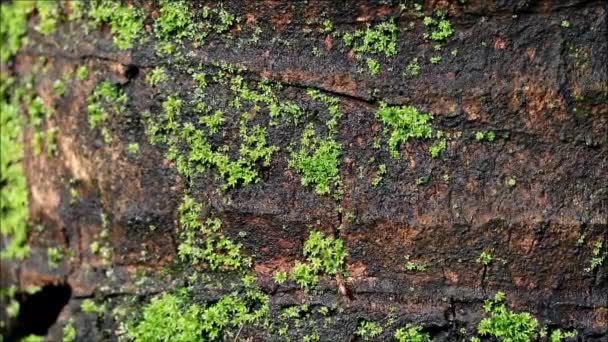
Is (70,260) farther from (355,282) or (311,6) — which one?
(311,6)

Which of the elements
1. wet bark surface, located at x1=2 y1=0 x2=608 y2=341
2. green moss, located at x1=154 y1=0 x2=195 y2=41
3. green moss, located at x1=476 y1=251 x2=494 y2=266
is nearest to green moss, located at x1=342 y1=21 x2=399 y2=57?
wet bark surface, located at x1=2 y1=0 x2=608 y2=341

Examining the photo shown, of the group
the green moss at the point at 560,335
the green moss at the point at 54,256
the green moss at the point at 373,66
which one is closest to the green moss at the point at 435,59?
the green moss at the point at 373,66

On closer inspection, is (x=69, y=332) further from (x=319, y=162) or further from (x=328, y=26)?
(x=328, y=26)

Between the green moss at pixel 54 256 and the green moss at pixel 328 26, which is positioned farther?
the green moss at pixel 54 256

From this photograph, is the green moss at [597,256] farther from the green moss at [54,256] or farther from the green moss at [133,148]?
the green moss at [54,256]

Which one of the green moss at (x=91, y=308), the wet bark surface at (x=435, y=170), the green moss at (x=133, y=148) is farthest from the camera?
the green moss at (x=91, y=308)

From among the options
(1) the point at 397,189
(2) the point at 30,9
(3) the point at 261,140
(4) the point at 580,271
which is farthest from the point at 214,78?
(4) the point at 580,271

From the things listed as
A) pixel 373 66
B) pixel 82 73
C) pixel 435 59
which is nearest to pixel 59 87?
pixel 82 73
